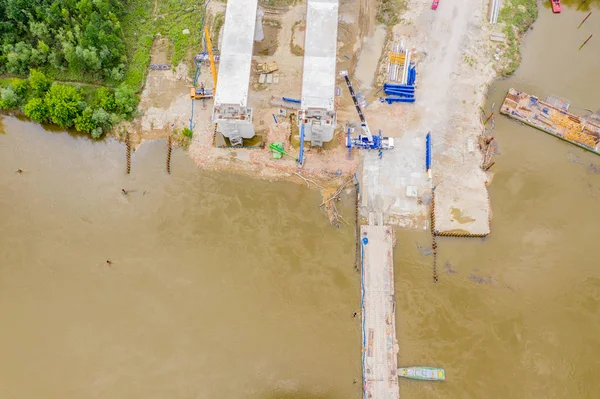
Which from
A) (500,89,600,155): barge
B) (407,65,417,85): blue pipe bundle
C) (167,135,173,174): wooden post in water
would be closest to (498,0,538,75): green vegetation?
(500,89,600,155): barge

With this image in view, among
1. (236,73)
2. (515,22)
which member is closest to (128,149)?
(236,73)

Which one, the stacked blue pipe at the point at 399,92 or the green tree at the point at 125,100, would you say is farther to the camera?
the stacked blue pipe at the point at 399,92

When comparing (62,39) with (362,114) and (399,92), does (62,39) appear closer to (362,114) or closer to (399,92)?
(362,114)

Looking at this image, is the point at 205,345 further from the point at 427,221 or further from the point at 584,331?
the point at 584,331

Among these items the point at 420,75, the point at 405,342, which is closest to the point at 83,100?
the point at 420,75

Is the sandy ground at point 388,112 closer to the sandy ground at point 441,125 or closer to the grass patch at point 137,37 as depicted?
the sandy ground at point 441,125

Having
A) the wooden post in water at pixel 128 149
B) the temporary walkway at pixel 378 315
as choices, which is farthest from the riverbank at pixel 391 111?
the temporary walkway at pixel 378 315
